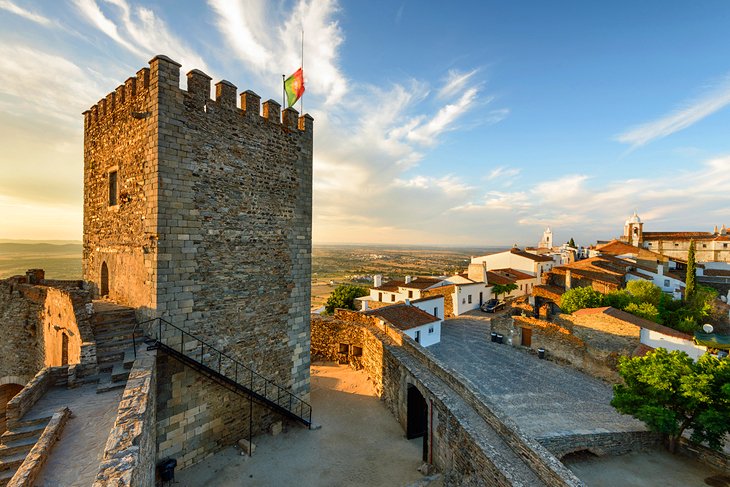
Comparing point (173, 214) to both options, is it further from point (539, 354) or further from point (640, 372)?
point (539, 354)

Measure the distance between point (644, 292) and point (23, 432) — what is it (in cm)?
3788

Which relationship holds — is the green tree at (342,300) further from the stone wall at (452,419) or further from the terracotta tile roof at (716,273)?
the terracotta tile roof at (716,273)

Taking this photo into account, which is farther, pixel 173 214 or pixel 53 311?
pixel 53 311

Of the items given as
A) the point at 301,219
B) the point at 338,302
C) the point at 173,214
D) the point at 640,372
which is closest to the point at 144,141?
the point at 173,214

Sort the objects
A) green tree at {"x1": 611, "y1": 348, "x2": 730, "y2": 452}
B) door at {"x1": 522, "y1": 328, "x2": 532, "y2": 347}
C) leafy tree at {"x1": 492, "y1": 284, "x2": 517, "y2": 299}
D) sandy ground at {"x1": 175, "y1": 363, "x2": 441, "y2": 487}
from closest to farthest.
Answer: sandy ground at {"x1": 175, "y1": 363, "x2": 441, "y2": 487} → green tree at {"x1": 611, "y1": 348, "x2": 730, "y2": 452} → door at {"x1": 522, "y1": 328, "x2": 532, "y2": 347} → leafy tree at {"x1": 492, "y1": 284, "x2": 517, "y2": 299}

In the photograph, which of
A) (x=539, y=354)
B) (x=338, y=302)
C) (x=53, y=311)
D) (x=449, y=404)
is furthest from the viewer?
(x=338, y=302)

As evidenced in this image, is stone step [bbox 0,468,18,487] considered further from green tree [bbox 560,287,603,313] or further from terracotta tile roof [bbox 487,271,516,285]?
terracotta tile roof [bbox 487,271,516,285]

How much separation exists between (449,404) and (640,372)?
33.0ft

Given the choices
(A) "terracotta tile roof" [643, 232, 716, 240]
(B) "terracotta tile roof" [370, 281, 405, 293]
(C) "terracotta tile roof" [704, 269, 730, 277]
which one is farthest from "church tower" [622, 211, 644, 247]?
(B) "terracotta tile roof" [370, 281, 405, 293]

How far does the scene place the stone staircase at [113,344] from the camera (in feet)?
24.2

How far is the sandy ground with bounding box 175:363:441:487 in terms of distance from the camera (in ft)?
28.5

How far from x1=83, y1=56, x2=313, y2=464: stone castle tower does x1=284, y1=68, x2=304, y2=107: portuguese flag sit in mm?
636

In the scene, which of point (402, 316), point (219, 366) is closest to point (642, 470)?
point (402, 316)

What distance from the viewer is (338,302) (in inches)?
1257
